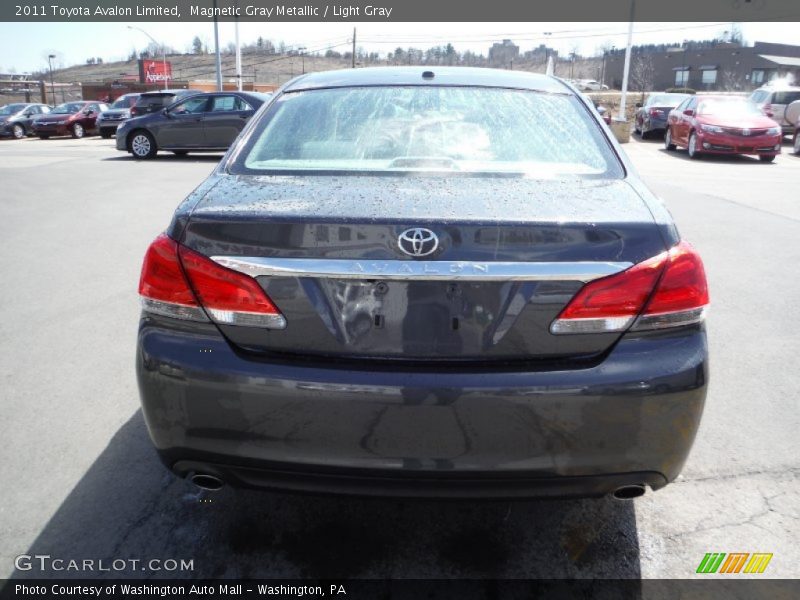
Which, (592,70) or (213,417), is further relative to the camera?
(592,70)

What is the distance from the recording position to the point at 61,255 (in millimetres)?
6770

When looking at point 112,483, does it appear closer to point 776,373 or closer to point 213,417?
point 213,417

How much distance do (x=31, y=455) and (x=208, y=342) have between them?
163 centimetres

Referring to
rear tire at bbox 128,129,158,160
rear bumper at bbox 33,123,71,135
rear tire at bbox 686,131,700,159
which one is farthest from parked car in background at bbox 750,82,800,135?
rear bumper at bbox 33,123,71,135

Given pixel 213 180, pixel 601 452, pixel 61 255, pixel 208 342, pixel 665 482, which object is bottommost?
pixel 61 255

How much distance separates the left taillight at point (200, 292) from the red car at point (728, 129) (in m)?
17.7

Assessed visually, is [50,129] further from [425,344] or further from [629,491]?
[629,491]

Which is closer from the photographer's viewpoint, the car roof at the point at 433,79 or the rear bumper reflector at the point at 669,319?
the rear bumper reflector at the point at 669,319

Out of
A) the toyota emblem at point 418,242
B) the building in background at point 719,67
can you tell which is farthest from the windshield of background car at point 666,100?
the building in background at point 719,67

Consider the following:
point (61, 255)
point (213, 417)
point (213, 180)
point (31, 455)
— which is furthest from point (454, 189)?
point (61, 255)

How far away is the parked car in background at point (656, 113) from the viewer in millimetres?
23719

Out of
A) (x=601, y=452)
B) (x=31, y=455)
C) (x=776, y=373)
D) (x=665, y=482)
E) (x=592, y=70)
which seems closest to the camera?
(x=601, y=452)

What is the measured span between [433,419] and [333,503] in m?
1.01

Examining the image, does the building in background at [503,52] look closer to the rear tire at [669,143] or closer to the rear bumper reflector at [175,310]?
the rear tire at [669,143]
